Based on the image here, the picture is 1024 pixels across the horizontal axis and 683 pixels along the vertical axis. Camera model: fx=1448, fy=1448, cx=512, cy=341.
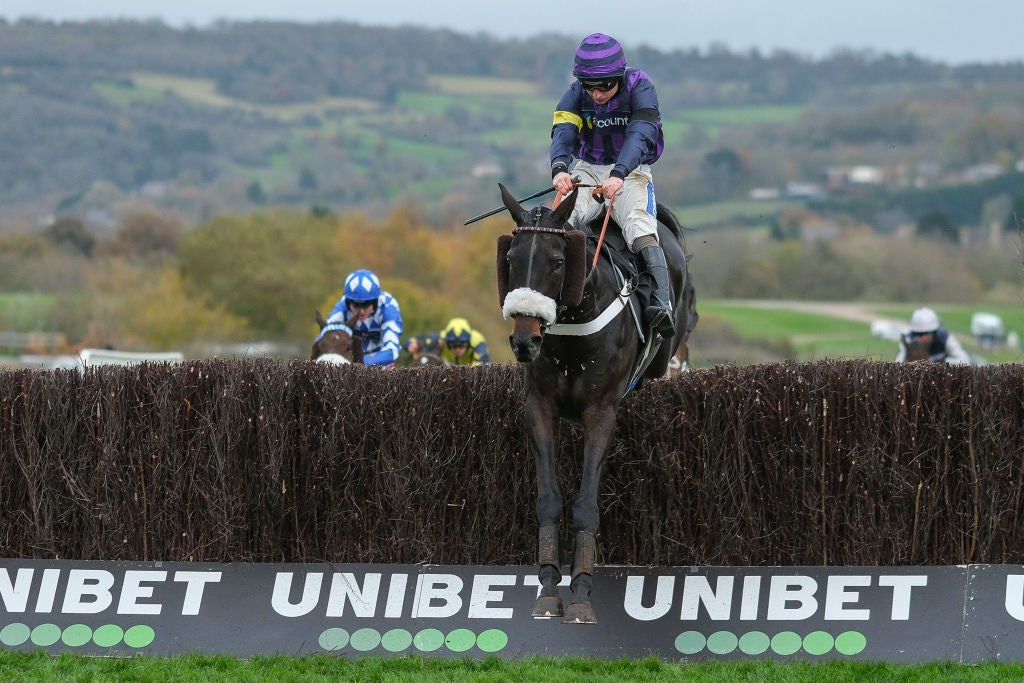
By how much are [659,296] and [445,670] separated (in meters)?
2.47

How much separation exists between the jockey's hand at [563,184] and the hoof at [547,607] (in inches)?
86.9

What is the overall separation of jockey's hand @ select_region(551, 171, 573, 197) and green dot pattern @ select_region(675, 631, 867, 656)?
8.35 feet

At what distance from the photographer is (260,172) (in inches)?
4336

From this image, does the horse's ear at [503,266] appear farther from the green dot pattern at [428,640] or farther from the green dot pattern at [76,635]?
the green dot pattern at [76,635]

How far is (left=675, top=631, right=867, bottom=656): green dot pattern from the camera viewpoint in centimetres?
793

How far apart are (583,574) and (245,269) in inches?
2529

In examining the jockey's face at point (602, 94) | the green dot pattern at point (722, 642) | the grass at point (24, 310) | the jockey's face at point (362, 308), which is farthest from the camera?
the grass at point (24, 310)

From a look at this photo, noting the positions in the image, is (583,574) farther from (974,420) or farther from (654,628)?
(974,420)

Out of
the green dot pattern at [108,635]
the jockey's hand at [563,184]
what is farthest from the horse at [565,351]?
the green dot pattern at [108,635]

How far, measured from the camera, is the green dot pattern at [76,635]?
319 inches

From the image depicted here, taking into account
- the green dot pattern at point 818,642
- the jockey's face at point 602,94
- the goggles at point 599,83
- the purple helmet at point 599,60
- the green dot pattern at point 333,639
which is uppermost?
the purple helmet at point 599,60

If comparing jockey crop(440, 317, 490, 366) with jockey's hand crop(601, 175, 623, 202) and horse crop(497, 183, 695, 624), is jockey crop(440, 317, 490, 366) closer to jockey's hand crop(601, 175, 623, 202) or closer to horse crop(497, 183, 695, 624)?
horse crop(497, 183, 695, 624)

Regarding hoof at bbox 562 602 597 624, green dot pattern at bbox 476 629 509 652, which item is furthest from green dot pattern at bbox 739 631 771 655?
green dot pattern at bbox 476 629 509 652

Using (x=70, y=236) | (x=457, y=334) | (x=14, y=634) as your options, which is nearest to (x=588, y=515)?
(x=14, y=634)
